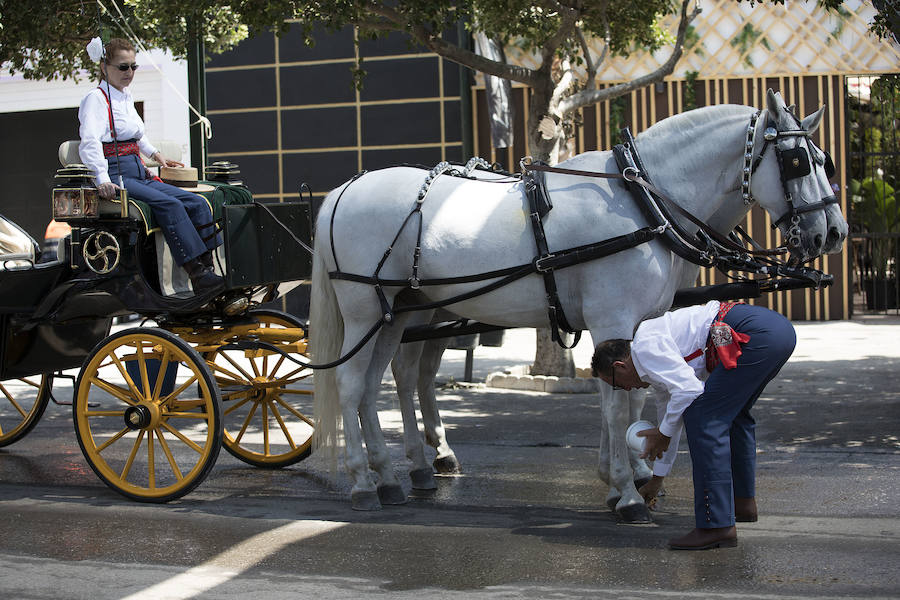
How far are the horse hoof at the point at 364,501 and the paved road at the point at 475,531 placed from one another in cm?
6

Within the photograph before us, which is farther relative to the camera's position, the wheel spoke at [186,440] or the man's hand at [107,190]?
the man's hand at [107,190]

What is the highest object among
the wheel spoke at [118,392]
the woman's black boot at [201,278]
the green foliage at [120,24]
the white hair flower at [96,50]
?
the green foliage at [120,24]

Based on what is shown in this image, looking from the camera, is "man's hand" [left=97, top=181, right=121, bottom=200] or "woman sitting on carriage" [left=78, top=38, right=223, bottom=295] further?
"woman sitting on carriage" [left=78, top=38, right=223, bottom=295]

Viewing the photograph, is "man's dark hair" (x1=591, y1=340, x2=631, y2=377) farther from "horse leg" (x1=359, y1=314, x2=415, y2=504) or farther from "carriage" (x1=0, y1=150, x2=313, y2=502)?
"carriage" (x1=0, y1=150, x2=313, y2=502)

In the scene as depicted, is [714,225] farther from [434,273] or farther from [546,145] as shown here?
[546,145]

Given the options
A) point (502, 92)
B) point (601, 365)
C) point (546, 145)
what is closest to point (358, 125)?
point (502, 92)

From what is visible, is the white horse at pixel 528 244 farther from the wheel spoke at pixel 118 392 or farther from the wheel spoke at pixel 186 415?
the wheel spoke at pixel 118 392

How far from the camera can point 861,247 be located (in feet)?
52.6

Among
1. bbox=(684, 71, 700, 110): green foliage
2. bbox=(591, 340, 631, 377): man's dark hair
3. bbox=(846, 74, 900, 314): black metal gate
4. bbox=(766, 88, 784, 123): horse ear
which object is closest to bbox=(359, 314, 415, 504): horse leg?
bbox=(591, 340, 631, 377): man's dark hair

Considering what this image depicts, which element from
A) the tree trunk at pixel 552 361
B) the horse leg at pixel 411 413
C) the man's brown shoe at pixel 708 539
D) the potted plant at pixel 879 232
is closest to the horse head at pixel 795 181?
the man's brown shoe at pixel 708 539

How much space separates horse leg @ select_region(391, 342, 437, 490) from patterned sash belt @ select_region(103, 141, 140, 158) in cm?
215

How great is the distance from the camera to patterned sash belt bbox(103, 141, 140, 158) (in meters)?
6.97

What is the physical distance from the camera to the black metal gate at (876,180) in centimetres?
1568

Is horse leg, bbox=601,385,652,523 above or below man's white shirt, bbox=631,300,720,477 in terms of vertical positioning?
below
